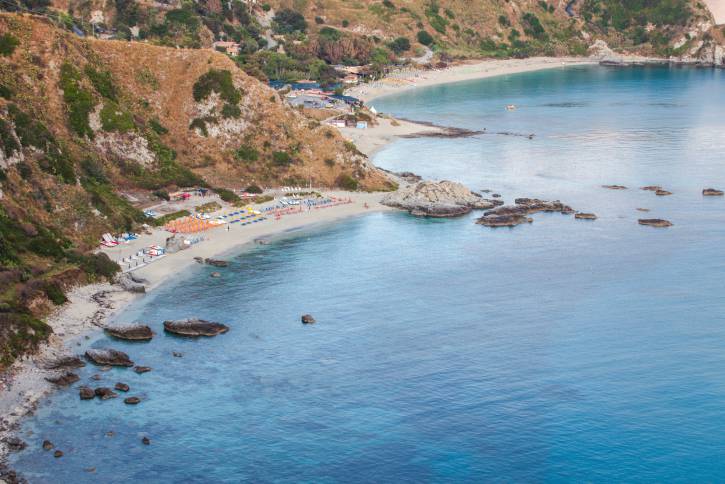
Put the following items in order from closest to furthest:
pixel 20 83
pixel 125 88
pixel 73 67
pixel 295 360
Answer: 1. pixel 295 360
2. pixel 20 83
3. pixel 73 67
4. pixel 125 88

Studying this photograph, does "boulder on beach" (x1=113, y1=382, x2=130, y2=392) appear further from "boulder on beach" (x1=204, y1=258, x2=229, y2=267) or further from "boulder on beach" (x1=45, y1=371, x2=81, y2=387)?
"boulder on beach" (x1=204, y1=258, x2=229, y2=267)

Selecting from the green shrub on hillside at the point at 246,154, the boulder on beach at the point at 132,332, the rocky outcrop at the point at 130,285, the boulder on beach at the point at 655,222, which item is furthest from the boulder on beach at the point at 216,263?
the boulder on beach at the point at 655,222

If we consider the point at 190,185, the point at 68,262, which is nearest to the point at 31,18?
the point at 190,185

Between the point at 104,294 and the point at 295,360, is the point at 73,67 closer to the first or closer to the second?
the point at 104,294

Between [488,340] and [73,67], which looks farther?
[73,67]

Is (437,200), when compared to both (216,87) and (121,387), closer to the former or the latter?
(216,87)

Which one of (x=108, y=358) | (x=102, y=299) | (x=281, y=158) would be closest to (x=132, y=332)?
(x=108, y=358)

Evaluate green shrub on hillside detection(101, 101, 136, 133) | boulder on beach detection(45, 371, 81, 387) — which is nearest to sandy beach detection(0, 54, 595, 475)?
boulder on beach detection(45, 371, 81, 387)
